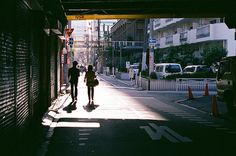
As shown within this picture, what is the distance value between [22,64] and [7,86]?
9.12ft

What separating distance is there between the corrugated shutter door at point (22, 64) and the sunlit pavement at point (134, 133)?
926 mm

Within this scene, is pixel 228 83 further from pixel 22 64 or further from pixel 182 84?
pixel 182 84

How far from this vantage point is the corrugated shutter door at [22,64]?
10.5 meters

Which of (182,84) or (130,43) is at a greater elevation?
(130,43)

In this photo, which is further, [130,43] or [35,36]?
[130,43]

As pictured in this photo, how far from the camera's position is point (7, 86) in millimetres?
8797

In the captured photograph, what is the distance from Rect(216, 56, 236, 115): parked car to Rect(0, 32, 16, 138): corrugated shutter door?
405 inches

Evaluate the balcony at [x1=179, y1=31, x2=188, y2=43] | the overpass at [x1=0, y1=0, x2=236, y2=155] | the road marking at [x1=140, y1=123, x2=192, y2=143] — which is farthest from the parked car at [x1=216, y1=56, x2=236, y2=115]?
the balcony at [x1=179, y1=31, x2=188, y2=43]

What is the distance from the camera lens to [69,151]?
32.5ft

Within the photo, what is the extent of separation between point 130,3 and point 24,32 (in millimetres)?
8804

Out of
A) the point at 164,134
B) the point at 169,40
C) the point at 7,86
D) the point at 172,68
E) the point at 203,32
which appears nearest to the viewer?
the point at 7,86

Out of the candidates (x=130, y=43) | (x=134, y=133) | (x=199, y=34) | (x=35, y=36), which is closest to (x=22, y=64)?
(x=134, y=133)

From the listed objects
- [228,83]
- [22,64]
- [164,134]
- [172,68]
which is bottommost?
[164,134]

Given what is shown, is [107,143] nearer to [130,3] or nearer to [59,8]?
[59,8]
